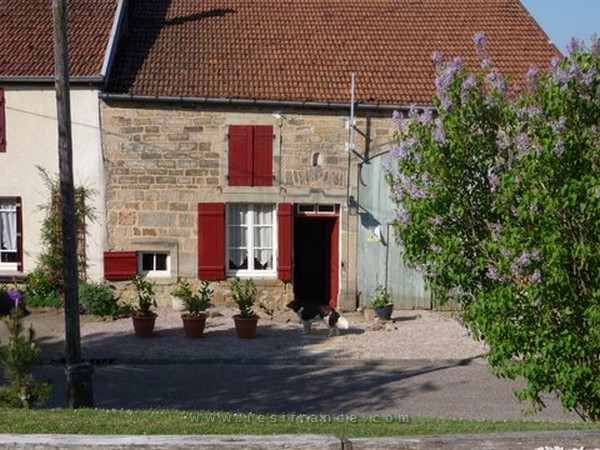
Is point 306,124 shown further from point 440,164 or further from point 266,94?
point 440,164

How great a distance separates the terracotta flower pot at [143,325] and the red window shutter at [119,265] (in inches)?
87.5

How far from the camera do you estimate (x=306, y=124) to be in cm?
1547

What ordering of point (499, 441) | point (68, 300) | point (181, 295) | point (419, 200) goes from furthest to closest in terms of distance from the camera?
point (181, 295)
point (68, 300)
point (419, 200)
point (499, 441)

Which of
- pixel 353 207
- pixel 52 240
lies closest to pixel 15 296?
pixel 52 240

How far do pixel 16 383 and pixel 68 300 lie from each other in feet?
4.88

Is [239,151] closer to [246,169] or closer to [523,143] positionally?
[246,169]

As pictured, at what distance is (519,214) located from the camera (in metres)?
5.83

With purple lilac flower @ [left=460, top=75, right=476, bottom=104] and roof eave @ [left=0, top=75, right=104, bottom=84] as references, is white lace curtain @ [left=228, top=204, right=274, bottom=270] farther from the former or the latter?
purple lilac flower @ [left=460, top=75, right=476, bottom=104]

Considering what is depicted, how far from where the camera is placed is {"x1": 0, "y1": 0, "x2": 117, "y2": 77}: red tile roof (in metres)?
15.4

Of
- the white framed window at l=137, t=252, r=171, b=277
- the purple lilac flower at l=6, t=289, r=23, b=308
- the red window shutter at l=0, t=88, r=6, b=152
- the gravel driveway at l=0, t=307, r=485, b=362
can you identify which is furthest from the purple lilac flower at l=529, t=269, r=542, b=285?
the red window shutter at l=0, t=88, r=6, b=152

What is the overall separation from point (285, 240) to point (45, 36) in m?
6.37

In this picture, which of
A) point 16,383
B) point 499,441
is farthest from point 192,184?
point 499,441

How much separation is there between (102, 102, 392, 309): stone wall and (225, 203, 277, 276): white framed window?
1.21ft

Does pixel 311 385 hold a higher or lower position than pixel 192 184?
lower
